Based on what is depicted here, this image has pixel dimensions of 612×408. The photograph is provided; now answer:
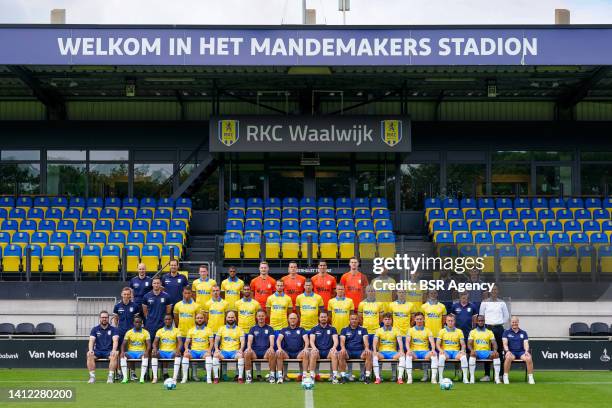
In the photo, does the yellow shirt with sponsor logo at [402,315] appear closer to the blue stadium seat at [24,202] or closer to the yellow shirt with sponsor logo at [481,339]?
the yellow shirt with sponsor logo at [481,339]

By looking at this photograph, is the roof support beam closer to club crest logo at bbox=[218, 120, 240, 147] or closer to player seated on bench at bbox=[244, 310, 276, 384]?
club crest logo at bbox=[218, 120, 240, 147]

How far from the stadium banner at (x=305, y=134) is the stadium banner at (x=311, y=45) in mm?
3225

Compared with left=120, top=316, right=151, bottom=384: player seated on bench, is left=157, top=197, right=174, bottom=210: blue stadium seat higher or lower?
higher

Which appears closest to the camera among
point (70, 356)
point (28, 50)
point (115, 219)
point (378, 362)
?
point (378, 362)

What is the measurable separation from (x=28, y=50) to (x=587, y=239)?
605 inches

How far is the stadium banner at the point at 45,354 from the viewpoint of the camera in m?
21.2

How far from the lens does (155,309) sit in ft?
64.6

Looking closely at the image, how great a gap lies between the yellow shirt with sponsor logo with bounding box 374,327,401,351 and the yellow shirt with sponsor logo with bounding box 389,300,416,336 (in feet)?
1.76

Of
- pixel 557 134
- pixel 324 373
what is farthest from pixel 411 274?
pixel 557 134

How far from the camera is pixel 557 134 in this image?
31.9 metres

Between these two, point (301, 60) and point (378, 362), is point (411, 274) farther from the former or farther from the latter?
point (301, 60)

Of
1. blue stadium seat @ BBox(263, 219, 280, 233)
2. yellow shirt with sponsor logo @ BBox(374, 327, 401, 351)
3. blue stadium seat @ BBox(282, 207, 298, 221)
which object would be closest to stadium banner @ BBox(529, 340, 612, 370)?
yellow shirt with sponsor logo @ BBox(374, 327, 401, 351)

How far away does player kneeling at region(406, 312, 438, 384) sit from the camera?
61.2ft

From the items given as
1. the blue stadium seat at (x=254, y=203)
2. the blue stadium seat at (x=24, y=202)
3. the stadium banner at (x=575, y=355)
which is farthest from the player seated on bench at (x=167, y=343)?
the blue stadium seat at (x=24, y=202)
